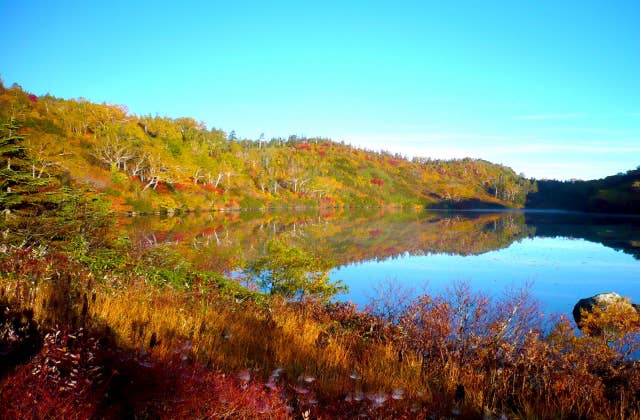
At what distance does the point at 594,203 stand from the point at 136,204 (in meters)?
120

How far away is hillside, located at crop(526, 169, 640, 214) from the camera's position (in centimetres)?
9888

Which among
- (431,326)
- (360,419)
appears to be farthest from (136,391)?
(431,326)

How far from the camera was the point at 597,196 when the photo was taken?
110438 millimetres

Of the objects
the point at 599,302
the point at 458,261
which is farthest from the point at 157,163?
the point at 599,302

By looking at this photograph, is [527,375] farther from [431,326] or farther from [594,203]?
[594,203]

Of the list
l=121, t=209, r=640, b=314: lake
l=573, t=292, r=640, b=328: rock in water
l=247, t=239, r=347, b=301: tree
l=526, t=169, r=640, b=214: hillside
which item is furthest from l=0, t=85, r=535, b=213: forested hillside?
l=526, t=169, r=640, b=214: hillside

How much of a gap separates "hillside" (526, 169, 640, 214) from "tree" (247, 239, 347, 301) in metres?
111

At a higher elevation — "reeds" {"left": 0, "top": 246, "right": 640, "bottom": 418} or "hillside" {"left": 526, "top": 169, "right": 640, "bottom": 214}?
"hillside" {"left": 526, "top": 169, "right": 640, "bottom": 214}

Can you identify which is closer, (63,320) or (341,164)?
(63,320)

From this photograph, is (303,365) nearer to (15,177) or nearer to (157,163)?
(15,177)

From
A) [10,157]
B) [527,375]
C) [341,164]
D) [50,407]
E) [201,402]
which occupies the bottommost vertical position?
[527,375]

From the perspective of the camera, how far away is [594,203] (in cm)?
11044

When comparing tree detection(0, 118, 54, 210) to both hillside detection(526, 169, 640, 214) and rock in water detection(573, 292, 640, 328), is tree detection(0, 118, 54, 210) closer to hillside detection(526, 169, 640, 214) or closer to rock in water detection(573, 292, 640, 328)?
rock in water detection(573, 292, 640, 328)

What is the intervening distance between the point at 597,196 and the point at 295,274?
127162 millimetres
